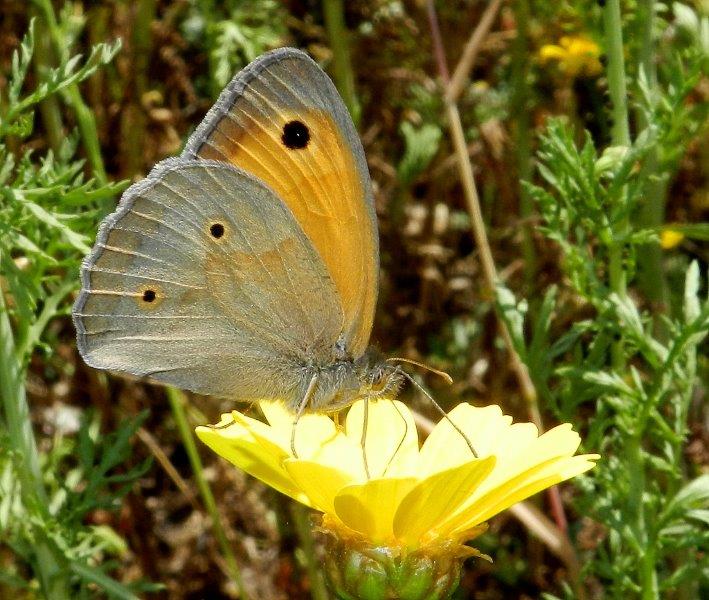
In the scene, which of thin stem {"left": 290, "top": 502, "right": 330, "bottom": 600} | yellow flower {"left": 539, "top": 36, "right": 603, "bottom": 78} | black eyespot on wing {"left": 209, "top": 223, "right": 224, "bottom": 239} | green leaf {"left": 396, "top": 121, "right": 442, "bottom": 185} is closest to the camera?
black eyespot on wing {"left": 209, "top": 223, "right": 224, "bottom": 239}

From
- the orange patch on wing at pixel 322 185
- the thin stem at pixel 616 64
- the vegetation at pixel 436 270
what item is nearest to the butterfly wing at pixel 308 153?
the orange patch on wing at pixel 322 185

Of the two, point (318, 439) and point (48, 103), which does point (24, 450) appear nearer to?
point (318, 439)

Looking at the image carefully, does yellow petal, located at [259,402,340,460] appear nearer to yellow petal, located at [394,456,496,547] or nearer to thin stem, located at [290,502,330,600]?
yellow petal, located at [394,456,496,547]

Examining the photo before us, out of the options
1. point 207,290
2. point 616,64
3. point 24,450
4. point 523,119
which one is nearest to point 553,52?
point 523,119

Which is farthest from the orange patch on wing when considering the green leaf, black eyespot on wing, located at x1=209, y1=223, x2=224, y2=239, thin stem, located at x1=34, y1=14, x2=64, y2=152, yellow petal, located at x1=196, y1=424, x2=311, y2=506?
the green leaf

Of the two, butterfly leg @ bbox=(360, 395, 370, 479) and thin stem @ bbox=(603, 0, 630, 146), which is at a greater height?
thin stem @ bbox=(603, 0, 630, 146)

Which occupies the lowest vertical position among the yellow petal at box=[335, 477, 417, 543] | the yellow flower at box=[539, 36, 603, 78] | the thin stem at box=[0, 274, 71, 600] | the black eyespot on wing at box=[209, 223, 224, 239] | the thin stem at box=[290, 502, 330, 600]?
the thin stem at box=[290, 502, 330, 600]
